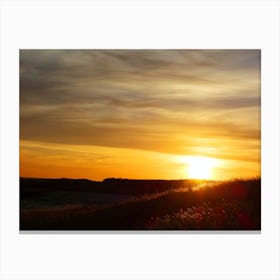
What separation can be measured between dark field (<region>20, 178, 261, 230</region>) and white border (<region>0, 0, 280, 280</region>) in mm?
165

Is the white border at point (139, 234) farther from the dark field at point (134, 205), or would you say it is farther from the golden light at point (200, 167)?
the golden light at point (200, 167)

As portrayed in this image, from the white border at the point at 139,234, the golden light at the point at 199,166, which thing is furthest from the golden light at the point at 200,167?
the white border at the point at 139,234

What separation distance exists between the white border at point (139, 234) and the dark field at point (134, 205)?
0.54 feet

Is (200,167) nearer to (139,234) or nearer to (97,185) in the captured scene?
(139,234)

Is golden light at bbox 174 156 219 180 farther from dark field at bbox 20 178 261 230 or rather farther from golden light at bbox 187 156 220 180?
dark field at bbox 20 178 261 230

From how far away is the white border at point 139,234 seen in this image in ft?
29.1

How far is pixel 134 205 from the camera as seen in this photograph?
916cm

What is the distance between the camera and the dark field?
8.98m

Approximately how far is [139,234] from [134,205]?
0.46 meters
